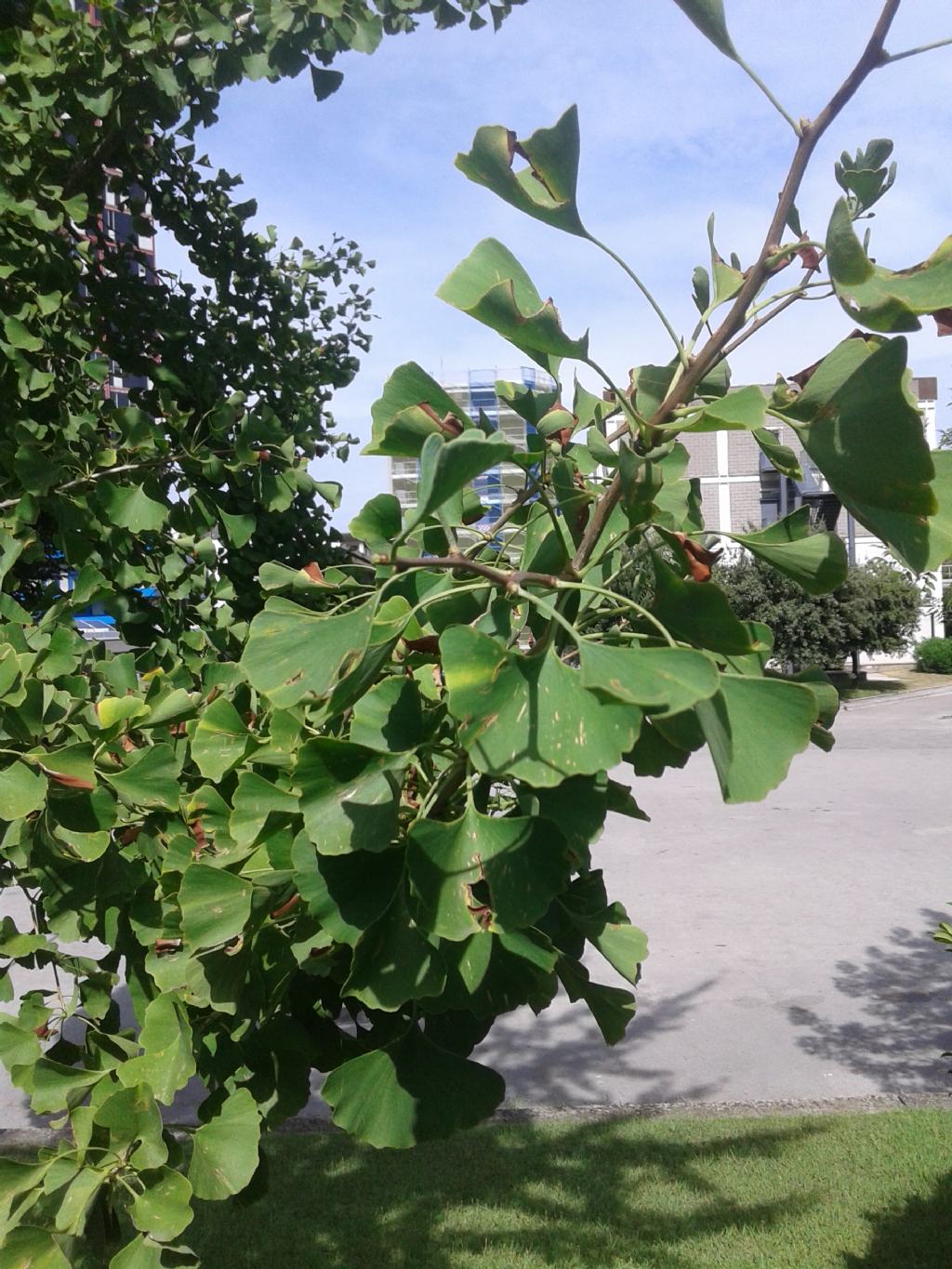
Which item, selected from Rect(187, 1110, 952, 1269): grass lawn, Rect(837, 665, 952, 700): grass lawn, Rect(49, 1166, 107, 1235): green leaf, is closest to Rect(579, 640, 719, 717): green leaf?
Rect(49, 1166, 107, 1235): green leaf

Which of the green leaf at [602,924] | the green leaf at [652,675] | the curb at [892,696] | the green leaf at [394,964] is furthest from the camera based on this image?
the curb at [892,696]

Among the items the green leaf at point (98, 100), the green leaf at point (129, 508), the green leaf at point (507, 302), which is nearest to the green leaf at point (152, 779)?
the green leaf at point (507, 302)

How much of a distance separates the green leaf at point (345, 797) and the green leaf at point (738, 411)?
337 millimetres

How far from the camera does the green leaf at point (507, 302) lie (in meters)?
0.78

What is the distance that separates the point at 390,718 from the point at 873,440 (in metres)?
0.40

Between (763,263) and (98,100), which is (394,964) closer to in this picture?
(763,263)

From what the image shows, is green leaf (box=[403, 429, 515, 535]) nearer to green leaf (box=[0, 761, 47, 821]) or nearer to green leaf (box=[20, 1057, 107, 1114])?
green leaf (box=[0, 761, 47, 821])

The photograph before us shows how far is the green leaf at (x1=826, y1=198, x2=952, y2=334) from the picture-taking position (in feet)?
2.21

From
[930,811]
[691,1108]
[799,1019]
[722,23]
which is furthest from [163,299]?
[930,811]

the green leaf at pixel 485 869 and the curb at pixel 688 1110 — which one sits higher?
the green leaf at pixel 485 869

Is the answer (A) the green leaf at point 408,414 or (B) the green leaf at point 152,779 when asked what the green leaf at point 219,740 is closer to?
(B) the green leaf at point 152,779

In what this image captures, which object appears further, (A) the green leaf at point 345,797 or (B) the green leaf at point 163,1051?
(B) the green leaf at point 163,1051

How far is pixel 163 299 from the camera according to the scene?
293 centimetres

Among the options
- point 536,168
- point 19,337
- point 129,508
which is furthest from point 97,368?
point 536,168
